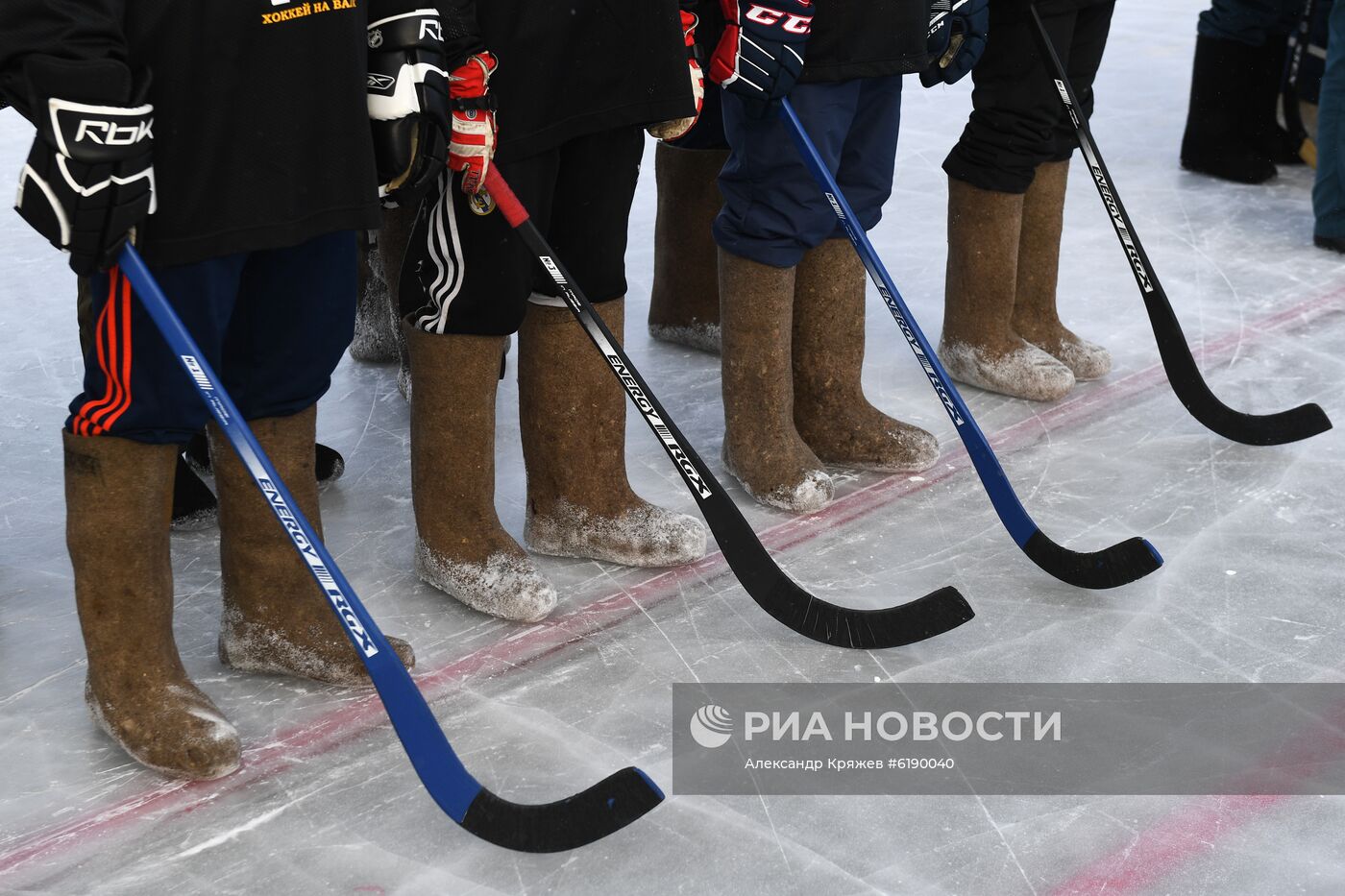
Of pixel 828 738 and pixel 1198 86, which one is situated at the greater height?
pixel 1198 86

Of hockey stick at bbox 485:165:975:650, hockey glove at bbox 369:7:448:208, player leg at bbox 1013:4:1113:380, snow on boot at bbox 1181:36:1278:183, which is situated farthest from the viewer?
snow on boot at bbox 1181:36:1278:183

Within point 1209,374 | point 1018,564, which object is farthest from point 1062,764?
point 1209,374

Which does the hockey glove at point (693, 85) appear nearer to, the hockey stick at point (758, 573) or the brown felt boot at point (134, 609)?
the hockey stick at point (758, 573)

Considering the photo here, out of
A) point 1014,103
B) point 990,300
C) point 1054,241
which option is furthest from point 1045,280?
point 1014,103

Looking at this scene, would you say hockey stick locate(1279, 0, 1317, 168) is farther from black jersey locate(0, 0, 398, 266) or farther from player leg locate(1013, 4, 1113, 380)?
black jersey locate(0, 0, 398, 266)

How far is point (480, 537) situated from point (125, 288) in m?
0.72

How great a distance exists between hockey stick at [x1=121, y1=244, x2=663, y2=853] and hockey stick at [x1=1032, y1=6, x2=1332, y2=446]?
153 cm

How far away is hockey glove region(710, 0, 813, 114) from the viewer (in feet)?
7.54

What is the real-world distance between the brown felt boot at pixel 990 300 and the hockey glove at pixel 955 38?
0.31m

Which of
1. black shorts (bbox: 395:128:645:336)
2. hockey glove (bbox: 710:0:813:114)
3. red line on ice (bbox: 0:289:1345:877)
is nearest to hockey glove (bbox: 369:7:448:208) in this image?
black shorts (bbox: 395:128:645:336)

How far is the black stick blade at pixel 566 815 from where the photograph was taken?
1.72 m

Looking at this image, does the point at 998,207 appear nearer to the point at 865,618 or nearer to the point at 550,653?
the point at 865,618

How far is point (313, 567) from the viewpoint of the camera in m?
1.73

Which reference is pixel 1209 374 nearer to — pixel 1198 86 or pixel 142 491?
pixel 1198 86
